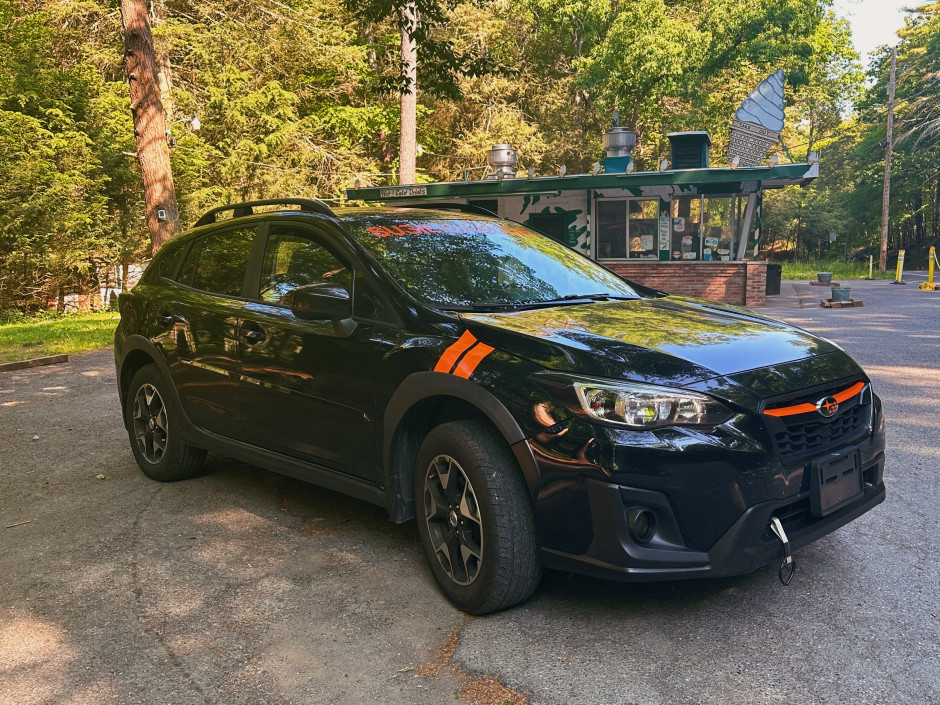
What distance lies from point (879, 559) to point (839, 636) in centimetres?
91

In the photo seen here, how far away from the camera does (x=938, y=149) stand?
4594cm

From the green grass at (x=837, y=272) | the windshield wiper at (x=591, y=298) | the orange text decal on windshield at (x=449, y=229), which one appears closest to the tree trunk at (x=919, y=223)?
the green grass at (x=837, y=272)

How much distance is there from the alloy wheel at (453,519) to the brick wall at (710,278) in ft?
52.8

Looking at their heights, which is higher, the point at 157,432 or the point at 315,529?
the point at 157,432

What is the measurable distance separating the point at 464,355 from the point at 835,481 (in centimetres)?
156

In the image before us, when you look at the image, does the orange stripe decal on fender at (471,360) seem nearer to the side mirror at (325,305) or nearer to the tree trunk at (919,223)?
the side mirror at (325,305)

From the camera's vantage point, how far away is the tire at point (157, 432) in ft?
16.9

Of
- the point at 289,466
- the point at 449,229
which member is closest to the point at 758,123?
the point at 449,229

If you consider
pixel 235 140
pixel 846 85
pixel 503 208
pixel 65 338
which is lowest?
pixel 65 338

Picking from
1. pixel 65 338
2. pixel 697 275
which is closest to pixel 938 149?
pixel 697 275

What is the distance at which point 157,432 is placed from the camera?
5328mm

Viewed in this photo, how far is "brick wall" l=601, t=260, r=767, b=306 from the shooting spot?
19.3 m

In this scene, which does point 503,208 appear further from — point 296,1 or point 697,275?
point 296,1

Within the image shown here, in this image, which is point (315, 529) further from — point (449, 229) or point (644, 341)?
point (644, 341)
